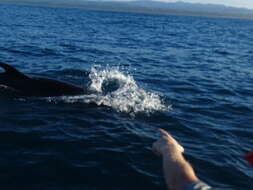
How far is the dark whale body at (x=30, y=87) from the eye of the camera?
12562 mm

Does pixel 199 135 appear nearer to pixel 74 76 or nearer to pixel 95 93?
pixel 95 93

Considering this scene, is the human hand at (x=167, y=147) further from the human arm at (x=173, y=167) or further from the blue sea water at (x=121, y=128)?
the blue sea water at (x=121, y=128)

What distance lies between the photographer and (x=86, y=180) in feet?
24.7

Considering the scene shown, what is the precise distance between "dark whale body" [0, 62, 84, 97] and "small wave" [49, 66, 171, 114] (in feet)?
1.01

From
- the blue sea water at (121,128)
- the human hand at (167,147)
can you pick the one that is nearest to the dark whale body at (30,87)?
the blue sea water at (121,128)

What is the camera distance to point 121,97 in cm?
1319

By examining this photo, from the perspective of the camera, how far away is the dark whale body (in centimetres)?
1256

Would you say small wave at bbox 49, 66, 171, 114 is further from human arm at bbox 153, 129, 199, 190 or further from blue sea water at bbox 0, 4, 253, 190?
human arm at bbox 153, 129, 199, 190

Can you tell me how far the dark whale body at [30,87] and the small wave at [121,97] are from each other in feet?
1.01

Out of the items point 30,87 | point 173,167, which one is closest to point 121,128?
point 30,87

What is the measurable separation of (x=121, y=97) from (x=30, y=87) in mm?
3294

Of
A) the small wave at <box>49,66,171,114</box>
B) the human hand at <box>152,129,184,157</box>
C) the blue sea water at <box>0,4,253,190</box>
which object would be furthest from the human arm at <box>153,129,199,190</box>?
the small wave at <box>49,66,171,114</box>

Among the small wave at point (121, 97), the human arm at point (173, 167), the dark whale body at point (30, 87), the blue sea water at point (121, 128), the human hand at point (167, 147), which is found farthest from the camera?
the dark whale body at point (30, 87)

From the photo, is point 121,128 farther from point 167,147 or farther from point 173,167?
point 173,167
